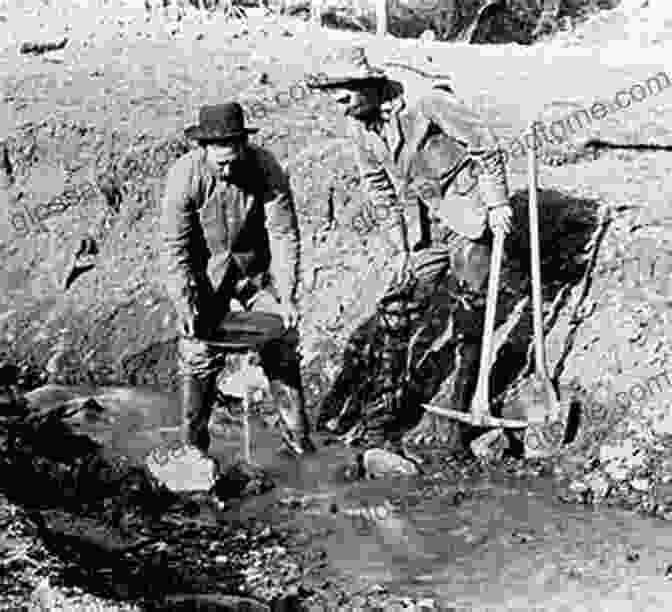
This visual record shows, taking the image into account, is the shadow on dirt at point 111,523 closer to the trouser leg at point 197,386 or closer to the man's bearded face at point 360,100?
the trouser leg at point 197,386

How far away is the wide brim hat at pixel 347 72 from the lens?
7.40 metres

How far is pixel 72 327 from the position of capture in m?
10.9

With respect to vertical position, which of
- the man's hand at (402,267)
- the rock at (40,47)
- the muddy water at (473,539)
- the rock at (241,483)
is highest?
the rock at (40,47)

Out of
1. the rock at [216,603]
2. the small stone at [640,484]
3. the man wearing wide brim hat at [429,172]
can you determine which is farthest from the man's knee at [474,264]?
the rock at [216,603]

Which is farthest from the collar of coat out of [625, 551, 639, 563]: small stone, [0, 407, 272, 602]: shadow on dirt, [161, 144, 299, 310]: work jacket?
[625, 551, 639, 563]: small stone

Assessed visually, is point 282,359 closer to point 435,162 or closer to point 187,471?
point 187,471

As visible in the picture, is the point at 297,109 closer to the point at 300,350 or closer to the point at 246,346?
the point at 300,350

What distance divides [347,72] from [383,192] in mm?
879

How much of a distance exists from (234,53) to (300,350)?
22.0ft

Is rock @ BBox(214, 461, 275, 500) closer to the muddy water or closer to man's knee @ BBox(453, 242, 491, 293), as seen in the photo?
the muddy water

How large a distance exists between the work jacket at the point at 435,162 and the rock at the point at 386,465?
1494 millimetres

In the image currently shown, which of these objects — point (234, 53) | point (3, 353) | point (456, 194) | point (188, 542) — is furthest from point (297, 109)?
point (188, 542)

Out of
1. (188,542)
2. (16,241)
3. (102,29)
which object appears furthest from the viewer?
(102,29)

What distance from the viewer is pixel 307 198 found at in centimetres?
1080
